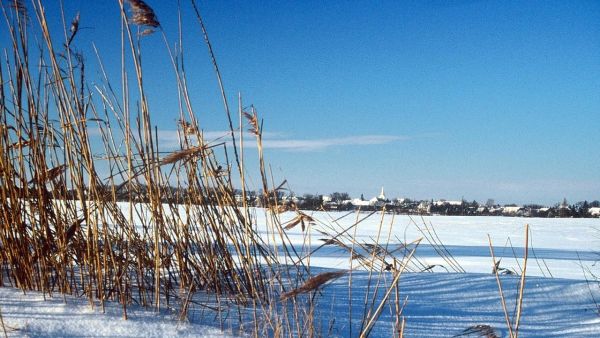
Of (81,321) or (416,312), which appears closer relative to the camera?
(81,321)

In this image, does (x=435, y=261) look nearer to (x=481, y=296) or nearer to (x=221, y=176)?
(x=481, y=296)

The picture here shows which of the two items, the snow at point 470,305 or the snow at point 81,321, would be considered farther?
the snow at point 470,305

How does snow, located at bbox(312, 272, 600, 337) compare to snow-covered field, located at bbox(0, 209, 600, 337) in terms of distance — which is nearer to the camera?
snow-covered field, located at bbox(0, 209, 600, 337)

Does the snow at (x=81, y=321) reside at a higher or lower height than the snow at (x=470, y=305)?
higher

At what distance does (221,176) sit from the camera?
1.36 meters

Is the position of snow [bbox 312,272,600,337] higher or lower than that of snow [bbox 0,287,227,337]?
lower

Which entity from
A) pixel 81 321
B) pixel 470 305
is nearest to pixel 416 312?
pixel 470 305

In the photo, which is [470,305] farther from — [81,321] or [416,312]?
[81,321]

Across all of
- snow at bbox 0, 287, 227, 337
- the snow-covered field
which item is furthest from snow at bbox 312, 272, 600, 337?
snow at bbox 0, 287, 227, 337

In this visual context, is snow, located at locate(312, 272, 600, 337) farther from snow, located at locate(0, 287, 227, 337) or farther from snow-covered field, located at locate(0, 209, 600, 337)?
snow, located at locate(0, 287, 227, 337)

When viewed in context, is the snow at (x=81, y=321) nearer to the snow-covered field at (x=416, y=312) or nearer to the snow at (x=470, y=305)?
the snow-covered field at (x=416, y=312)

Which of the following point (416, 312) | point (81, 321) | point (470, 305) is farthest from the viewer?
point (470, 305)

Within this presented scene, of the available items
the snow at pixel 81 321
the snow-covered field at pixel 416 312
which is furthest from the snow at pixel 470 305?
the snow at pixel 81 321

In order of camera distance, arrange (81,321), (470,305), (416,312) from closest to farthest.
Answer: (81,321)
(416,312)
(470,305)
